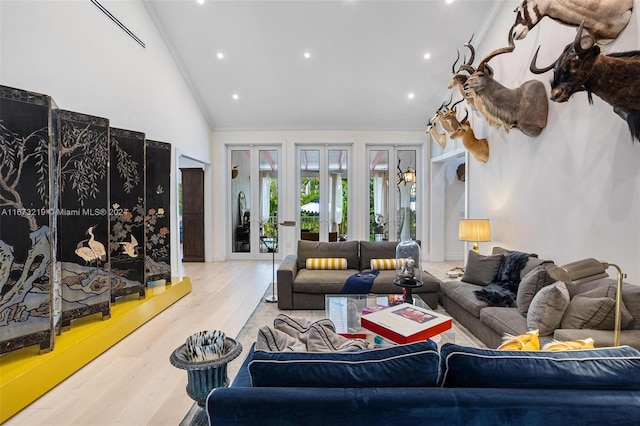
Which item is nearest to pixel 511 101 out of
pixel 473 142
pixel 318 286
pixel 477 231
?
pixel 473 142

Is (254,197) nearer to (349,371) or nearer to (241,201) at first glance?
(241,201)

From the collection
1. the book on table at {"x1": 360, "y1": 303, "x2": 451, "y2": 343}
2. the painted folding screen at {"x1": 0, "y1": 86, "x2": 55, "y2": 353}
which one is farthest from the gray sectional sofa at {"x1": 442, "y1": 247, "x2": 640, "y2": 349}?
the painted folding screen at {"x1": 0, "y1": 86, "x2": 55, "y2": 353}

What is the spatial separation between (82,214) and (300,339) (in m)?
2.54

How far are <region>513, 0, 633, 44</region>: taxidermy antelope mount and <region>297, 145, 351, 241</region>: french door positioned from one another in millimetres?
4545

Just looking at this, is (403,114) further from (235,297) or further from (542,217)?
(235,297)

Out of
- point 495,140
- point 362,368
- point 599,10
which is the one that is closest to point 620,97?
point 599,10

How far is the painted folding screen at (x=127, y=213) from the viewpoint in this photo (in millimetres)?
3475

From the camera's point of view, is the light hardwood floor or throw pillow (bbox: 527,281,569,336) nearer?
the light hardwood floor

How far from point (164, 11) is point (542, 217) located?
18.6ft

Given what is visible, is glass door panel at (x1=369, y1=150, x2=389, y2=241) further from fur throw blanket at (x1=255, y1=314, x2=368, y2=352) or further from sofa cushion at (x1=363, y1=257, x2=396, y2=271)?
fur throw blanket at (x1=255, y1=314, x2=368, y2=352)

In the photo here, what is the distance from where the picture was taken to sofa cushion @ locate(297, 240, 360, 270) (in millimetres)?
4391

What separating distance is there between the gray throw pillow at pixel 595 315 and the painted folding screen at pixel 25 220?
151 inches

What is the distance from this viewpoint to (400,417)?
3.38 ft

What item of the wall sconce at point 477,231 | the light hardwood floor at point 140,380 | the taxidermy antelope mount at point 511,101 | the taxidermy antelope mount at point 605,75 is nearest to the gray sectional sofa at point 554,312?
the wall sconce at point 477,231
